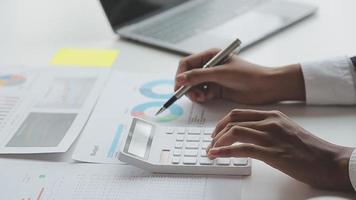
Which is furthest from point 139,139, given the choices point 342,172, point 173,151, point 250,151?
point 342,172

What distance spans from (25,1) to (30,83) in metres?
0.45

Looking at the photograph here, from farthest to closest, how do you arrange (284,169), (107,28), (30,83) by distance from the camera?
(107,28)
(30,83)
(284,169)

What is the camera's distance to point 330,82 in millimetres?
865

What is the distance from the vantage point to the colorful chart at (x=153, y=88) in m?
0.91

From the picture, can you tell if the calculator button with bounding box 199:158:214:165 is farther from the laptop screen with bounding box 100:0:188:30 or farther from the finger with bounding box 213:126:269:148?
the laptop screen with bounding box 100:0:188:30

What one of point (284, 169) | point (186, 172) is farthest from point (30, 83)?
point (284, 169)

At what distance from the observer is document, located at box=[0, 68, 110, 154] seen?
81cm

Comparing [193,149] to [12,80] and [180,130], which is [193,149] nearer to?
[180,130]

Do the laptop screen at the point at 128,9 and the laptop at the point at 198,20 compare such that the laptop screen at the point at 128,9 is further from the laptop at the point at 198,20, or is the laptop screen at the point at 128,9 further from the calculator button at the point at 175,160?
the calculator button at the point at 175,160

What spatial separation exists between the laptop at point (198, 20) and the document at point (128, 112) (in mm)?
129

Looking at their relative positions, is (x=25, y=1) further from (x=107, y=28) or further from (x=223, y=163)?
(x=223, y=163)

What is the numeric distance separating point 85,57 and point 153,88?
0.20 metres

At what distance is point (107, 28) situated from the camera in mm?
1193

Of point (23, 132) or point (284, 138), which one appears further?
point (23, 132)
